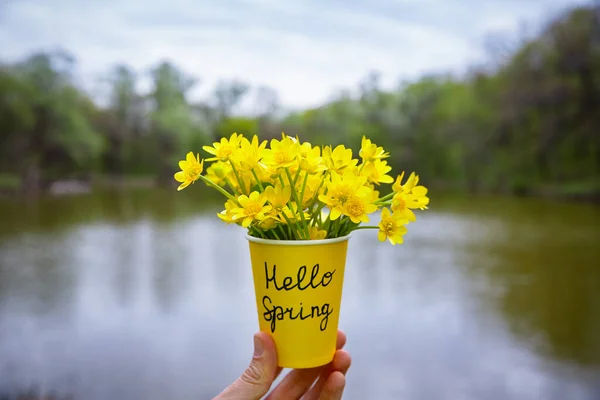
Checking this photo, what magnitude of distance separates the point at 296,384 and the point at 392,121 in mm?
10707

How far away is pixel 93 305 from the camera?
4152 mm

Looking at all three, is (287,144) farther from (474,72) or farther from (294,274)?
(474,72)

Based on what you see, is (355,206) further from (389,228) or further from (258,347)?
(258,347)

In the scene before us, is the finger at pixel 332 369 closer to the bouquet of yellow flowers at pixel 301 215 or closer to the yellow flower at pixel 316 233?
the bouquet of yellow flowers at pixel 301 215

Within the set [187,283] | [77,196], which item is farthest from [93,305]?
[77,196]

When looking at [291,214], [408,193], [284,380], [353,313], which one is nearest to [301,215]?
[291,214]

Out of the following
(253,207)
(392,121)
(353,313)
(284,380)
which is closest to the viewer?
(253,207)

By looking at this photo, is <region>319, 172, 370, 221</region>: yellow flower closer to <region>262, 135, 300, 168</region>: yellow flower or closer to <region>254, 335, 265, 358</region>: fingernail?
<region>262, 135, 300, 168</region>: yellow flower

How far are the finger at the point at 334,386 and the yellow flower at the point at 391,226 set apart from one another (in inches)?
6.8

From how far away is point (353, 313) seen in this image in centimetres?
382

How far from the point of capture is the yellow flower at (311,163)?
58 centimetres

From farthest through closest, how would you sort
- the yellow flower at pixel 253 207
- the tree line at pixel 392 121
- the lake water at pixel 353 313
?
the tree line at pixel 392 121 → the lake water at pixel 353 313 → the yellow flower at pixel 253 207

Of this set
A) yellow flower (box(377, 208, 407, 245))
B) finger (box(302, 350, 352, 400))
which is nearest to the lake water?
finger (box(302, 350, 352, 400))

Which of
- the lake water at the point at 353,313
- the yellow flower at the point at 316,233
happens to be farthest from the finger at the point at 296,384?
the lake water at the point at 353,313
